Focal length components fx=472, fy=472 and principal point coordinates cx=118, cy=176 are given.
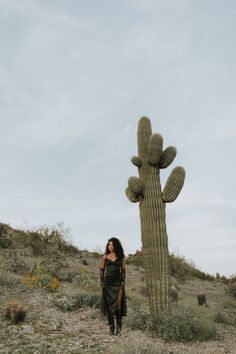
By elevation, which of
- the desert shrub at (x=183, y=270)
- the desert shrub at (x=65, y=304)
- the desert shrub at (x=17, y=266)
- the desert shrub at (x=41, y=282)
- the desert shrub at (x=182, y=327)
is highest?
the desert shrub at (x=183, y=270)

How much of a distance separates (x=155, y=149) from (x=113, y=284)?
10.2ft

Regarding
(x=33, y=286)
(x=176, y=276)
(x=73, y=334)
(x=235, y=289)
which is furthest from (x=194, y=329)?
(x=176, y=276)

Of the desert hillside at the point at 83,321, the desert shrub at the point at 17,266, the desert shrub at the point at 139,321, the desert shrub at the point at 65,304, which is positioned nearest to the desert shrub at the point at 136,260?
the desert hillside at the point at 83,321

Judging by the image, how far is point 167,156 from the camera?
9789 millimetres

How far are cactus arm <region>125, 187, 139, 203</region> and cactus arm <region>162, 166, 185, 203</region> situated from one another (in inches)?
22.8

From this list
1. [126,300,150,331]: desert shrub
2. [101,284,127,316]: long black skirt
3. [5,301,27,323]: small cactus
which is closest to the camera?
[101,284,127,316]: long black skirt

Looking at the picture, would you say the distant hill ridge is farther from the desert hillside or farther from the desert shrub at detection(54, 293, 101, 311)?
the desert shrub at detection(54, 293, 101, 311)

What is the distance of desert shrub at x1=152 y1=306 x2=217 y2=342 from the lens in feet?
26.3

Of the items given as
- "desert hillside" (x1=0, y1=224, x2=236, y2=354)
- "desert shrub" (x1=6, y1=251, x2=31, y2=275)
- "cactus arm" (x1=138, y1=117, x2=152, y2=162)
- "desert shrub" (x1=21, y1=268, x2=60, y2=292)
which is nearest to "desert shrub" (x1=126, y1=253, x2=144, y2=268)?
"desert hillside" (x1=0, y1=224, x2=236, y2=354)

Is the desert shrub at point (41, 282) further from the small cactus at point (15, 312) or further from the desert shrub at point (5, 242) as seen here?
the desert shrub at point (5, 242)

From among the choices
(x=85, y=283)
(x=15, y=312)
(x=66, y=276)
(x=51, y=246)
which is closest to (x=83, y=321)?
(x=15, y=312)

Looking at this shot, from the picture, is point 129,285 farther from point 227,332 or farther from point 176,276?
point 227,332

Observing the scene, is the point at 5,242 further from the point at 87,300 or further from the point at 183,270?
the point at 87,300

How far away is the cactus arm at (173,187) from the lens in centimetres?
949
